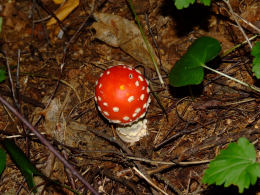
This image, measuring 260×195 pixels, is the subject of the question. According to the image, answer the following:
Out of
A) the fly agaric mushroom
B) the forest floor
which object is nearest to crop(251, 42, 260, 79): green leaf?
the forest floor

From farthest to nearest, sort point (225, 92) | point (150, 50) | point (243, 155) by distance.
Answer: point (150, 50), point (225, 92), point (243, 155)

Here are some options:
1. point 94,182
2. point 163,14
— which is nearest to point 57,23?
point 163,14

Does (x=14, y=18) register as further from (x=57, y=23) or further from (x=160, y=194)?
(x=160, y=194)

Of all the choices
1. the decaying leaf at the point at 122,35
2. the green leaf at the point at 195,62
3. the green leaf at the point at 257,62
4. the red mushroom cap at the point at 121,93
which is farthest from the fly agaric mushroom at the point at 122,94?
the green leaf at the point at 257,62

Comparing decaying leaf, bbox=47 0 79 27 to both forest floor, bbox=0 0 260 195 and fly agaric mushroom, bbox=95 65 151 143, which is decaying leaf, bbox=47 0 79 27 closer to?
forest floor, bbox=0 0 260 195

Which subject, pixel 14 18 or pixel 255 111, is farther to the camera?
pixel 14 18

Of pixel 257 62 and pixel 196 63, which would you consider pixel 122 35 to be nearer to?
pixel 196 63
